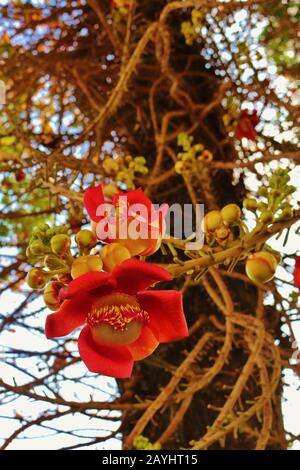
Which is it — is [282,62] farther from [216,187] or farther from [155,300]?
[155,300]

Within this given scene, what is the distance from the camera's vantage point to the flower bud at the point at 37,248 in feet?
1.53

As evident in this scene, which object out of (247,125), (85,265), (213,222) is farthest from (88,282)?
(247,125)

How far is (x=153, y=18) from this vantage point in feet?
5.11

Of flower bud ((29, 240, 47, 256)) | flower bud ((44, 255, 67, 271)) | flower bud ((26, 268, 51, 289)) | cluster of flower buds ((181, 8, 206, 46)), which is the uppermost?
cluster of flower buds ((181, 8, 206, 46))

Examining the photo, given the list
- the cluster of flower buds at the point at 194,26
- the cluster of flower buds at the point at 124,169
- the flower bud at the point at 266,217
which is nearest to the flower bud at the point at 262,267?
the flower bud at the point at 266,217

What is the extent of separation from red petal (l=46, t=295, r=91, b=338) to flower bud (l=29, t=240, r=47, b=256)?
42mm

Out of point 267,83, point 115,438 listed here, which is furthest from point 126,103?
point 115,438

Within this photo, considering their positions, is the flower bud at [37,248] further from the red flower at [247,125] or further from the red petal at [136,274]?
the red flower at [247,125]

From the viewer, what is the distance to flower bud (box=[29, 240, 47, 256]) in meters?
0.47

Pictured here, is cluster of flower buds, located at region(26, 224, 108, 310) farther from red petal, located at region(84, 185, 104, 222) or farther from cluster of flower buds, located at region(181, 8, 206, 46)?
cluster of flower buds, located at region(181, 8, 206, 46)

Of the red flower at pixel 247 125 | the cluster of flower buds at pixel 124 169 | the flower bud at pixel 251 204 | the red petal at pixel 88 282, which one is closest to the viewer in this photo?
the red petal at pixel 88 282

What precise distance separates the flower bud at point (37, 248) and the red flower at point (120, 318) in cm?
4

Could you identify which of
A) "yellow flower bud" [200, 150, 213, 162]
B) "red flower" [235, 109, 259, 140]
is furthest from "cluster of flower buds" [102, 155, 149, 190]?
"red flower" [235, 109, 259, 140]
